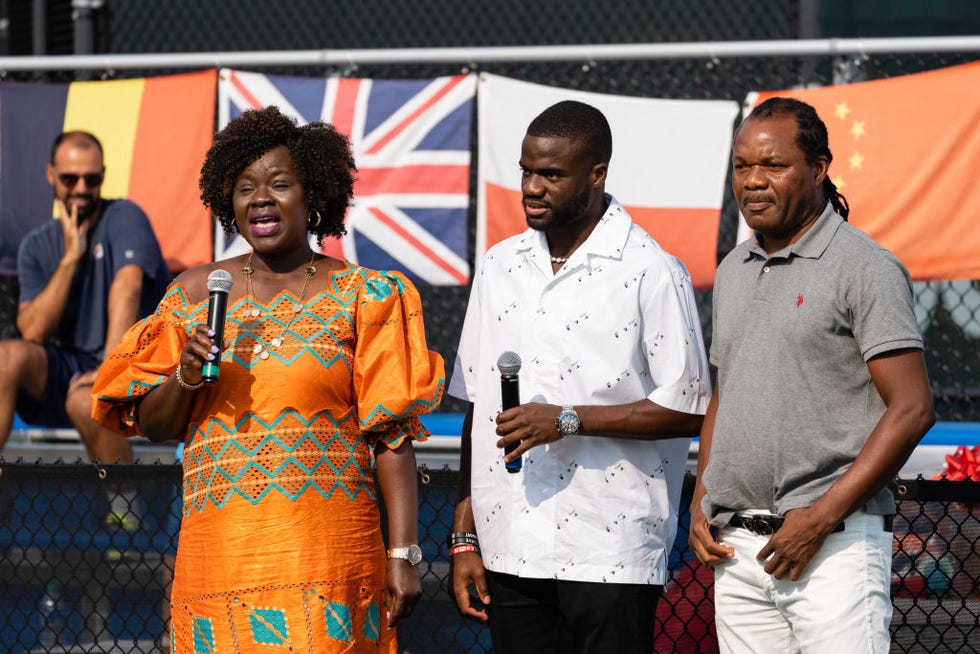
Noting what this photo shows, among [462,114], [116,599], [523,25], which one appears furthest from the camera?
[523,25]

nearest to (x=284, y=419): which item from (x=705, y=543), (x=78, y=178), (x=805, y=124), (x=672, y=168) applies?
(x=705, y=543)

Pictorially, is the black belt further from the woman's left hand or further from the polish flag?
the polish flag

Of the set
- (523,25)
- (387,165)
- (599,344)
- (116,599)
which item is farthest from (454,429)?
(599,344)

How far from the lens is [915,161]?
225 inches

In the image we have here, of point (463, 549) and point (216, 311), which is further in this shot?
point (463, 549)

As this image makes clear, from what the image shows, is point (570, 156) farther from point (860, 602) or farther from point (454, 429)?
point (454, 429)

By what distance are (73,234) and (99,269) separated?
223 mm

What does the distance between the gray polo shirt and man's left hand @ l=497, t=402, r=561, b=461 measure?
1.22 feet

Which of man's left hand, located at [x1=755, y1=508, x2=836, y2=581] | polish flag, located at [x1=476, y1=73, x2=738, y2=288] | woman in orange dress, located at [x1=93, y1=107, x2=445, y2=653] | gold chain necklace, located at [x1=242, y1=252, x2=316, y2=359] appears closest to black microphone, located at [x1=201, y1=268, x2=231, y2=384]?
woman in orange dress, located at [x1=93, y1=107, x2=445, y2=653]

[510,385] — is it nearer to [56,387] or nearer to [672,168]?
[672,168]

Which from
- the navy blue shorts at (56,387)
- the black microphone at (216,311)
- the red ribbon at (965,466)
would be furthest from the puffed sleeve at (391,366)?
the navy blue shorts at (56,387)

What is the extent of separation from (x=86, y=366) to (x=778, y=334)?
4.10 meters

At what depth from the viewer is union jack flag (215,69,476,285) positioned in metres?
6.01

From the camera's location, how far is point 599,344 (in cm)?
309
